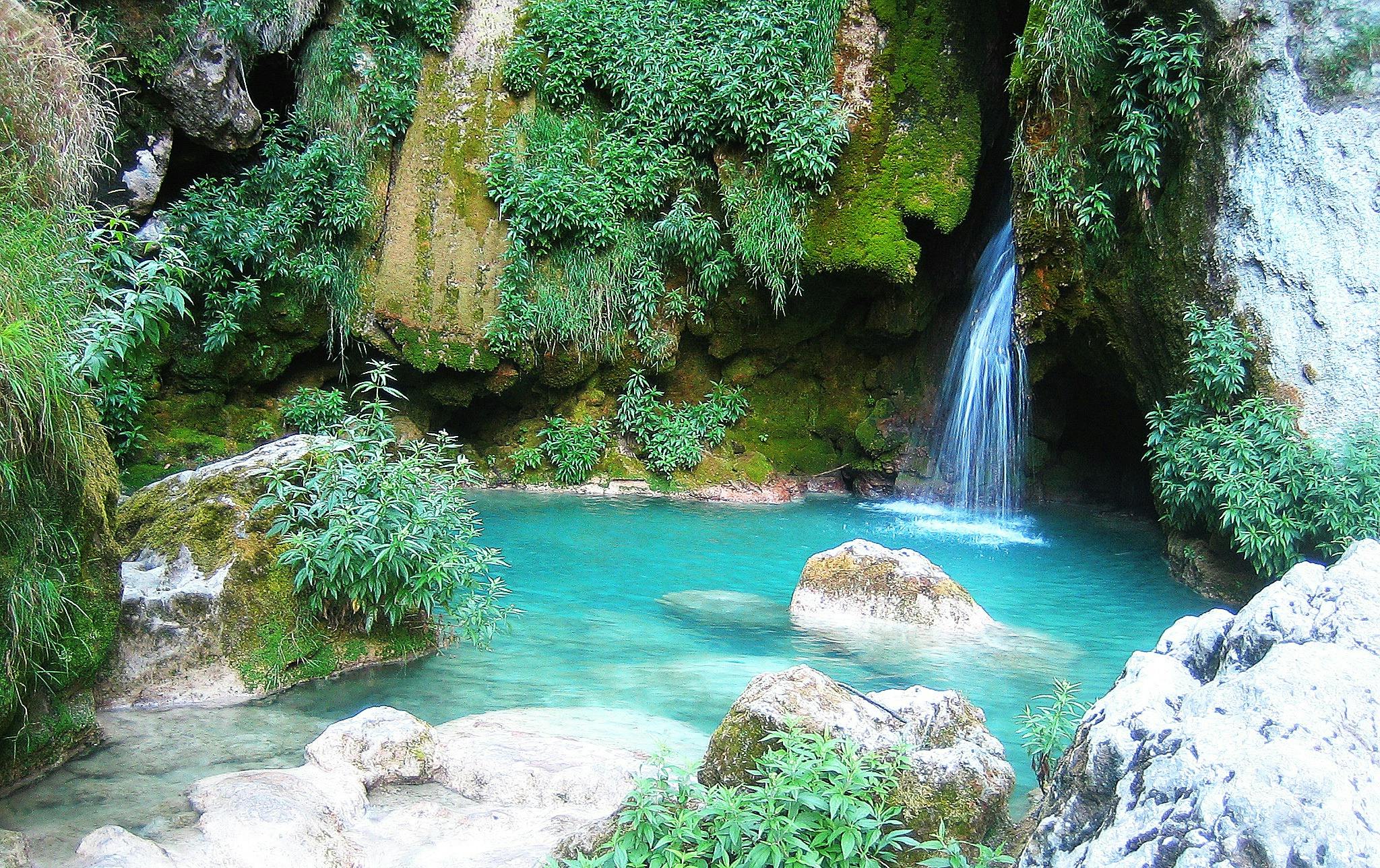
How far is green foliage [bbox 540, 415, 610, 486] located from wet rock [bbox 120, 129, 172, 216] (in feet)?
17.0

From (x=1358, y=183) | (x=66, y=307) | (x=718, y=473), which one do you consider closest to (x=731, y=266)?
(x=718, y=473)

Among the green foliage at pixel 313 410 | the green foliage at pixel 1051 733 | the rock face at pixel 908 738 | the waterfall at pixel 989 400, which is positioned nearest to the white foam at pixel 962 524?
the waterfall at pixel 989 400

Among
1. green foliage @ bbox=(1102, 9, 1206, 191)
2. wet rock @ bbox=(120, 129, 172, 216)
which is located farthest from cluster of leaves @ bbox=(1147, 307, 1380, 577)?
wet rock @ bbox=(120, 129, 172, 216)

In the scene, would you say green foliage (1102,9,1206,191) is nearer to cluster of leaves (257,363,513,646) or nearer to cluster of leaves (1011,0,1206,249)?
cluster of leaves (1011,0,1206,249)

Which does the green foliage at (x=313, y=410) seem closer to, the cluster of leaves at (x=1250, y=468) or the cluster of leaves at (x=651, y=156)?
the cluster of leaves at (x=651, y=156)

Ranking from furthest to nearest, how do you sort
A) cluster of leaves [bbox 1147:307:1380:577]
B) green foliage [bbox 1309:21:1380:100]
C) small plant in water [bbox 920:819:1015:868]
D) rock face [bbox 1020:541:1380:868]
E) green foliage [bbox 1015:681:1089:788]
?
green foliage [bbox 1309:21:1380:100], cluster of leaves [bbox 1147:307:1380:577], green foliage [bbox 1015:681:1089:788], small plant in water [bbox 920:819:1015:868], rock face [bbox 1020:541:1380:868]

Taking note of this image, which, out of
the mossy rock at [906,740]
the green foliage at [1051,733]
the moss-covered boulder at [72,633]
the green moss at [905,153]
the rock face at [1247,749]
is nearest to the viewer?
the rock face at [1247,749]

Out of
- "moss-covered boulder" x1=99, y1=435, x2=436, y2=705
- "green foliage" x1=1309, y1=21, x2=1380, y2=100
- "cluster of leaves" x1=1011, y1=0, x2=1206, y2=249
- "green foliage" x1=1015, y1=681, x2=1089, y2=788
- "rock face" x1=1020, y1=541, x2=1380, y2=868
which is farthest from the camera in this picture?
"cluster of leaves" x1=1011, y1=0, x2=1206, y2=249

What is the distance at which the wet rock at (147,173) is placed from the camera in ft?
33.2

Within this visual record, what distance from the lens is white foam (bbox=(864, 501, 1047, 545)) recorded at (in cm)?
1030

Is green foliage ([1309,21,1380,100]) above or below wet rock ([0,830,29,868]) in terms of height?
above

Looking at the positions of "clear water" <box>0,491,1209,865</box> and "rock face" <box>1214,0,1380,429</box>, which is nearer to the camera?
"clear water" <box>0,491,1209,865</box>

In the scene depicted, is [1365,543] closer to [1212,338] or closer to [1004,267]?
[1212,338]

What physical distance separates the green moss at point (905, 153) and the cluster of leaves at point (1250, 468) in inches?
152
